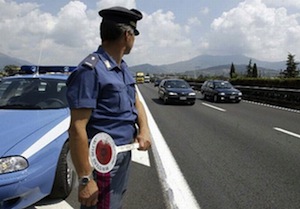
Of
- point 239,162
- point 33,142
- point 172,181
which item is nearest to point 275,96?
point 239,162

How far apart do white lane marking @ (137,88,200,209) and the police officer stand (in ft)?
6.79

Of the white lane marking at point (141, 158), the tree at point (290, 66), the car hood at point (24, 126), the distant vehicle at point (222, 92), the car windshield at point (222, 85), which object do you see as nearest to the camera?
the car hood at point (24, 126)

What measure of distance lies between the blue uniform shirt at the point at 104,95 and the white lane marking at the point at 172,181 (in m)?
2.21

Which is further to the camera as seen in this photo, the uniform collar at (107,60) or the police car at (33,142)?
the police car at (33,142)

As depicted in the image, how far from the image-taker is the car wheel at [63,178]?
13.5 ft

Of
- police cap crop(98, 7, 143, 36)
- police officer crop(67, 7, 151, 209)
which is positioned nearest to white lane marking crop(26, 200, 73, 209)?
police officer crop(67, 7, 151, 209)

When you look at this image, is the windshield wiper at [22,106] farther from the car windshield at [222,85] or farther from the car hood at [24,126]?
the car windshield at [222,85]

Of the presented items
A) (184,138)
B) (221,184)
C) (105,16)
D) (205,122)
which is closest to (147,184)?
(221,184)

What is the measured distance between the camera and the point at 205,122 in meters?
12.1

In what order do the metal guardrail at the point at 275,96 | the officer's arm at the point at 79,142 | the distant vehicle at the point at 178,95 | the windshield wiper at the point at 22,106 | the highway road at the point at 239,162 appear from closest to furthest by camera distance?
the officer's arm at the point at 79,142 → the highway road at the point at 239,162 → the windshield wiper at the point at 22,106 → the metal guardrail at the point at 275,96 → the distant vehicle at the point at 178,95

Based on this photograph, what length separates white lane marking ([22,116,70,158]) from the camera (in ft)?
11.6

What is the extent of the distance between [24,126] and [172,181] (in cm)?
231

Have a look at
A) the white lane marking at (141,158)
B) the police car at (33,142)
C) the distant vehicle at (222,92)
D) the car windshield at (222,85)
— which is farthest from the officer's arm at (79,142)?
the car windshield at (222,85)

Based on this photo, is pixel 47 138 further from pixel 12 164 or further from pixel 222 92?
pixel 222 92
